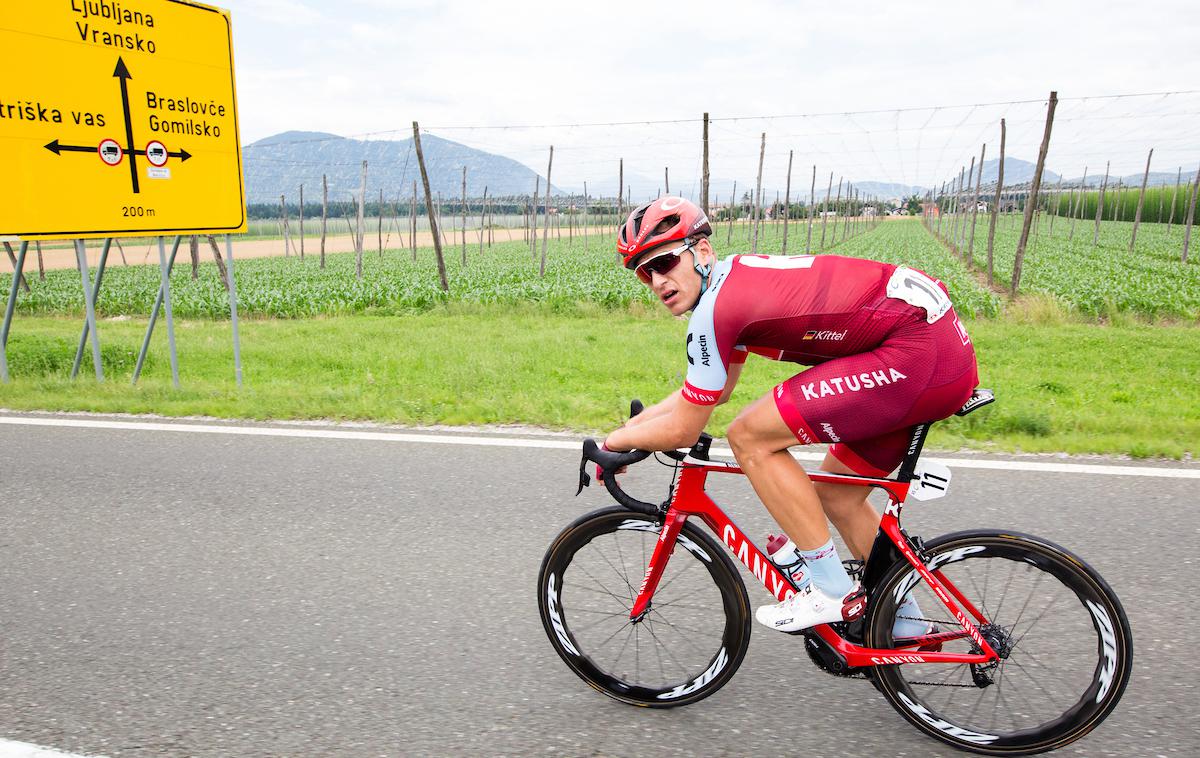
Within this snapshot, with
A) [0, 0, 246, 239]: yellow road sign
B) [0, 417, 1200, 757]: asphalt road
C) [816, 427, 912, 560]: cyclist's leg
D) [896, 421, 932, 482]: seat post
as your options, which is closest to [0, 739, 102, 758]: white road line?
[0, 417, 1200, 757]: asphalt road

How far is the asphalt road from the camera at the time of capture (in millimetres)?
2795

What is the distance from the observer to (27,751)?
270 cm

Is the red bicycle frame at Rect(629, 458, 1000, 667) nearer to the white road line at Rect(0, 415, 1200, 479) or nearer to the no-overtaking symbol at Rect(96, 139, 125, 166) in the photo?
the white road line at Rect(0, 415, 1200, 479)

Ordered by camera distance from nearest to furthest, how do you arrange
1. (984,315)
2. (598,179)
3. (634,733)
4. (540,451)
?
(634,733)
(540,451)
(984,315)
(598,179)

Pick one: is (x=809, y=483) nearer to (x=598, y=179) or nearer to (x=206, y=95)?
(x=206, y=95)

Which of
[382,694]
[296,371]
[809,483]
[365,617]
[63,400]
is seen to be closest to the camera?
[809,483]

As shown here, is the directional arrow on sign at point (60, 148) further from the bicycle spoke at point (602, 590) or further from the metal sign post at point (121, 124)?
the bicycle spoke at point (602, 590)

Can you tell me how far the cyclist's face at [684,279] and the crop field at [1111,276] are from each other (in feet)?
44.3

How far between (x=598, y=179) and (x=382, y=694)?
108 feet

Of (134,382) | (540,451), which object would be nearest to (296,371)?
(134,382)

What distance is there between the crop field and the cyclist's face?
1351 cm

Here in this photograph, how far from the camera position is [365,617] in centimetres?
364

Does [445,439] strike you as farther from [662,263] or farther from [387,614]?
[662,263]

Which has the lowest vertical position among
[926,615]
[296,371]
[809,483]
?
[296,371]
